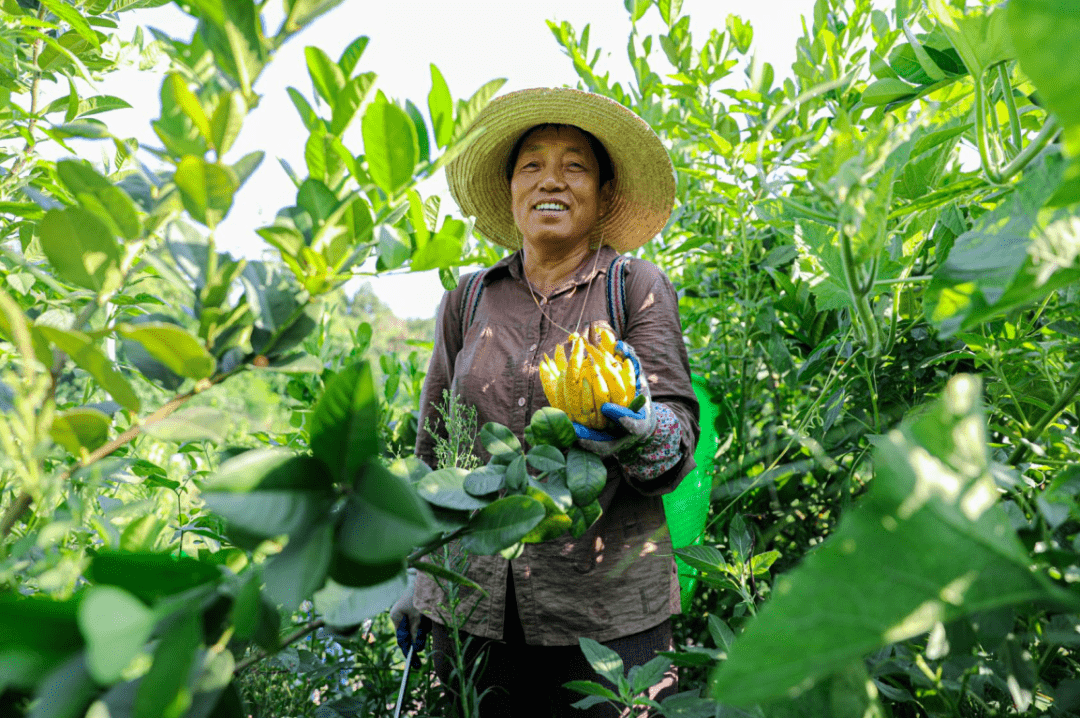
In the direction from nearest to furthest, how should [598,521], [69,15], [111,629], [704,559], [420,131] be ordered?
[111,629] → [420,131] → [69,15] → [704,559] → [598,521]

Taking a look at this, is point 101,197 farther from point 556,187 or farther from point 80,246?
point 556,187

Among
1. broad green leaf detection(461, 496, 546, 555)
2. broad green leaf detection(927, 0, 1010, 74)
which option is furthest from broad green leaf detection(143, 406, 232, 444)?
broad green leaf detection(927, 0, 1010, 74)

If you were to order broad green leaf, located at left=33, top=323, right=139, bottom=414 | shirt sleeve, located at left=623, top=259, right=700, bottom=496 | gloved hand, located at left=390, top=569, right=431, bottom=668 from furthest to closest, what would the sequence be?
gloved hand, located at left=390, top=569, right=431, bottom=668
shirt sleeve, located at left=623, top=259, right=700, bottom=496
broad green leaf, located at left=33, top=323, right=139, bottom=414

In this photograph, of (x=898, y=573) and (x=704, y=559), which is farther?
(x=704, y=559)

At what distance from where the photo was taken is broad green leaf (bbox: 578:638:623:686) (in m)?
0.80

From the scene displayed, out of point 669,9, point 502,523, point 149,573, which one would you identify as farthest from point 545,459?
point 669,9

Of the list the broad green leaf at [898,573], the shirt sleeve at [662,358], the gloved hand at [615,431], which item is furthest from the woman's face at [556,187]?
the broad green leaf at [898,573]

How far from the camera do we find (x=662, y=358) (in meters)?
1.40

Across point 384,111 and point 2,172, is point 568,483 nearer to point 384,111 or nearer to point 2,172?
point 384,111

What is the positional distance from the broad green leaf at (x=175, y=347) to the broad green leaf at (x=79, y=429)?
56 mm

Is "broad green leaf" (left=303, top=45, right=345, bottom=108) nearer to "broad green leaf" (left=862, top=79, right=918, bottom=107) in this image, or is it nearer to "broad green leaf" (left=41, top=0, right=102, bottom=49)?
"broad green leaf" (left=41, top=0, right=102, bottom=49)

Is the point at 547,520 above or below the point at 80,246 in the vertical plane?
below

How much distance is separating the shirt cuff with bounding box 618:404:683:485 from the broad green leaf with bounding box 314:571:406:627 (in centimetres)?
75

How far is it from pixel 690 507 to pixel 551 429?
95 cm
